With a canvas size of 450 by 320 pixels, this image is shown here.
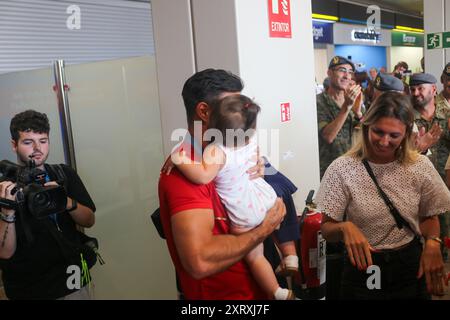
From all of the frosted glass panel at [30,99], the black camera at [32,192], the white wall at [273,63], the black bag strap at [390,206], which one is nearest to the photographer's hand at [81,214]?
the black camera at [32,192]

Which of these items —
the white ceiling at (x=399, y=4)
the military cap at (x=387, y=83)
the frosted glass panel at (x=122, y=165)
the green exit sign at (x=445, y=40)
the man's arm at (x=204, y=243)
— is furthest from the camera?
the white ceiling at (x=399, y=4)

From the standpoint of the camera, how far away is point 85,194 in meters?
1.98

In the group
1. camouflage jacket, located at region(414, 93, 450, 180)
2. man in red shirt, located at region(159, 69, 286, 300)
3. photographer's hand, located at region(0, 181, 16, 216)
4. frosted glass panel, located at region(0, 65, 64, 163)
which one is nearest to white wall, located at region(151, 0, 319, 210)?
man in red shirt, located at region(159, 69, 286, 300)

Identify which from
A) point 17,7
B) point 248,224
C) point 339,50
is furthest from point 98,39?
point 339,50

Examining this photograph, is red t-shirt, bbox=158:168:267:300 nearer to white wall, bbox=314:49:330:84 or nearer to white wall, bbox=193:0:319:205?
white wall, bbox=193:0:319:205

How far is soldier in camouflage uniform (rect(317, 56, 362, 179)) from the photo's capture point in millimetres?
1751

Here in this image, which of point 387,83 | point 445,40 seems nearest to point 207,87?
point 387,83

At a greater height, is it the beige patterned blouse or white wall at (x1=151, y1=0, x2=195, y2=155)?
white wall at (x1=151, y1=0, x2=195, y2=155)

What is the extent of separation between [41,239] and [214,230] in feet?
2.99

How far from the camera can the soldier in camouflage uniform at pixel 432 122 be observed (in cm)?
154

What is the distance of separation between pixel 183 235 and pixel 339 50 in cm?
869

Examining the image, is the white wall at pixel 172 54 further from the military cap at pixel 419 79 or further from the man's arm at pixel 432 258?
the man's arm at pixel 432 258

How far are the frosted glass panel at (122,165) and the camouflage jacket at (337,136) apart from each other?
786 millimetres

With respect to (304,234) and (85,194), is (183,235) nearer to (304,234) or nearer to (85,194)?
(304,234)
